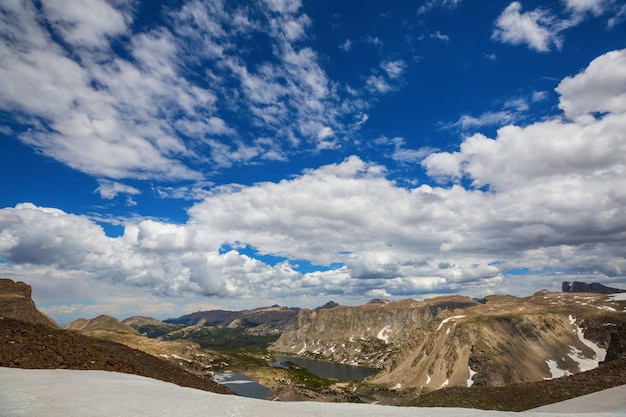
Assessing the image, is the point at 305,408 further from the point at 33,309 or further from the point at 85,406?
the point at 33,309

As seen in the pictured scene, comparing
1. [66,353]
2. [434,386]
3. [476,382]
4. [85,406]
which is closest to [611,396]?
[85,406]

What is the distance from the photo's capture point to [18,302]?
114 m

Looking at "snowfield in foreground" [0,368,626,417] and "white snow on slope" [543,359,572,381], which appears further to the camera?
"white snow on slope" [543,359,572,381]

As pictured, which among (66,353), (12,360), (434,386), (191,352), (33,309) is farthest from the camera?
(191,352)

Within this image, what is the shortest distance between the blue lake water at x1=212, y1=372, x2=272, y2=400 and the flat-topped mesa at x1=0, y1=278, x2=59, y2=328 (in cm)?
6795

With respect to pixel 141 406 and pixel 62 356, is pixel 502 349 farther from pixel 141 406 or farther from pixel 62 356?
pixel 141 406

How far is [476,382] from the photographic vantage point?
4897 inches

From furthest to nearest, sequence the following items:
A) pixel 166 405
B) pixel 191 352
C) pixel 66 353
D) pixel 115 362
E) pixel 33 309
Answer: pixel 191 352
pixel 33 309
pixel 115 362
pixel 66 353
pixel 166 405

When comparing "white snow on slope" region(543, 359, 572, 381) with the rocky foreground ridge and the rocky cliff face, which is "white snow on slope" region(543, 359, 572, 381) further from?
the rocky foreground ridge

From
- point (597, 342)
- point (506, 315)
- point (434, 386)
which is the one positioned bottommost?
point (434, 386)

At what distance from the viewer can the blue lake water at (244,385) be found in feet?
413

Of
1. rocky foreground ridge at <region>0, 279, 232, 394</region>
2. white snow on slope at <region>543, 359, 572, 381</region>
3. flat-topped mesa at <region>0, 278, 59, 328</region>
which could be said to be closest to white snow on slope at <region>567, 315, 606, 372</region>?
white snow on slope at <region>543, 359, 572, 381</region>

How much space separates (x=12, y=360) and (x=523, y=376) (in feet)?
493

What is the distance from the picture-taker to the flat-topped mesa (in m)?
108
